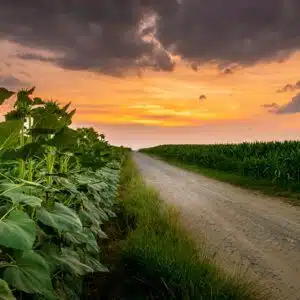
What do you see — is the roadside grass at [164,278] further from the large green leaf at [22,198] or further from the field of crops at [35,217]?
the large green leaf at [22,198]

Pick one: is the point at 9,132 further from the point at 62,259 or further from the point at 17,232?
the point at 62,259

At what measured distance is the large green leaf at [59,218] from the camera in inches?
80.0

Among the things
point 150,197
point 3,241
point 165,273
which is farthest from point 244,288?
point 150,197

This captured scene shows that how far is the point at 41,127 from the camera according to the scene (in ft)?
6.48

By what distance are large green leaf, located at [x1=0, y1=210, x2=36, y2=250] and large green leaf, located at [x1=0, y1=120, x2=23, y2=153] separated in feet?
0.90

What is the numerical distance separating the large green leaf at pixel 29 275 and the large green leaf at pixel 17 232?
0.24 metres

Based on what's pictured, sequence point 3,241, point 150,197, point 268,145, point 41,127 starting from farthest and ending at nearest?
point 268,145, point 150,197, point 41,127, point 3,241

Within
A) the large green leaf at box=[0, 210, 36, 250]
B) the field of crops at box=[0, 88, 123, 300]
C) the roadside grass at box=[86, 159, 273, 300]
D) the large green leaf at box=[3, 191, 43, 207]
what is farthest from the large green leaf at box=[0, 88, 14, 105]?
the roadside grass at box=[86, 159, 273, 300]

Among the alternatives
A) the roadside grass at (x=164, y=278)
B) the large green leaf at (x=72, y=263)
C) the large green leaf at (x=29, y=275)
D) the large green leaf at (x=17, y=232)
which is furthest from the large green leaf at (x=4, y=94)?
the roadside grass at (x=164, y=278)

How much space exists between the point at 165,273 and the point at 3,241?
289 centimetres

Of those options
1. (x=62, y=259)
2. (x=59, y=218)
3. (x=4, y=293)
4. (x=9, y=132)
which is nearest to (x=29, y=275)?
(x=4, y=293)

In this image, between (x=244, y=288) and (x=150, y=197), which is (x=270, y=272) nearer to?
(x=244, y=288)

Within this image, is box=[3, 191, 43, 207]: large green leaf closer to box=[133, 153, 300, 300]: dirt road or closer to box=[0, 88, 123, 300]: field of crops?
box=[0, 88, 123, 300]: field of crops

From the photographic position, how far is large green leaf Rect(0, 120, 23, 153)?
1577mm
